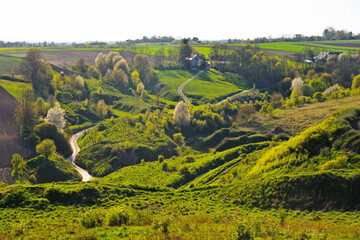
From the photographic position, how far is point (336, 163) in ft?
95.5

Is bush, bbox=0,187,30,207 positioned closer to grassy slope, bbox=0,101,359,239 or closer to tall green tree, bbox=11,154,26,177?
grassy slope, bbox=0,101,359,239

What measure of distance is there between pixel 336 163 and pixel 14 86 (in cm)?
9563

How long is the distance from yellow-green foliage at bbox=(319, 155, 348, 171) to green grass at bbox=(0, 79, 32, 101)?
82993 mm

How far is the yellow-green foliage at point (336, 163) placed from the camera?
2895 cm

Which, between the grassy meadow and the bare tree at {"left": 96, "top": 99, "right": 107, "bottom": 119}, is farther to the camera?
the grassy meadow

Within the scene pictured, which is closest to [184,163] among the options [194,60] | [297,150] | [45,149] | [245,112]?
[297,150]

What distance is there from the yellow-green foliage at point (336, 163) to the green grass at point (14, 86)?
83.0 m

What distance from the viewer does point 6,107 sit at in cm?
7388

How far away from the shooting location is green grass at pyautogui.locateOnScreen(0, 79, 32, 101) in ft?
274

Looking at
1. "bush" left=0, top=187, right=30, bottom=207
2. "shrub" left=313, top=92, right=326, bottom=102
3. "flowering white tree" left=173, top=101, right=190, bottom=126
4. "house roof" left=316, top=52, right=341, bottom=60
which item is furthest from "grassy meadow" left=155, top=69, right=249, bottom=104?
"bush" left=0, top=187, right=30, bottom=207

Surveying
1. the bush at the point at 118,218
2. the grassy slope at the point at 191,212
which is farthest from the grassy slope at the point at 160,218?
the bush at the point at 118,218

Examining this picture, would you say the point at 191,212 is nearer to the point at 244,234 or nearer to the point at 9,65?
the point at 244,234

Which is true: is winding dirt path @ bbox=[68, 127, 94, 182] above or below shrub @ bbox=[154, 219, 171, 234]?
below

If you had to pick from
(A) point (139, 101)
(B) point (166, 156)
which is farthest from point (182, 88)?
(B) point (166, 156)
